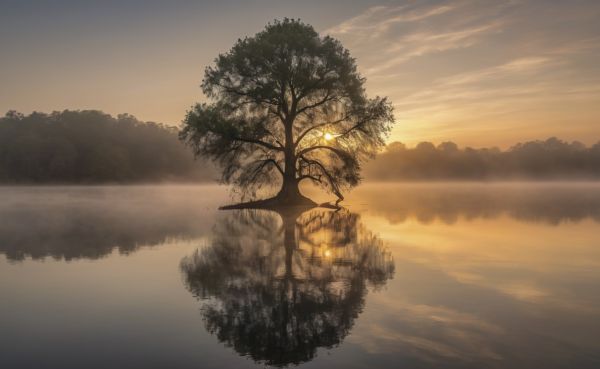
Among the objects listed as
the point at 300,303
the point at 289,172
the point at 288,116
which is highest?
the point at 288,116

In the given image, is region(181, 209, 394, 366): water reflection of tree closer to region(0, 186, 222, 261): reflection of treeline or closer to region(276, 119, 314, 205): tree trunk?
region(0, 186, 222, 261): reflection of treeline

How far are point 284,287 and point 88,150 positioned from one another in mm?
141308

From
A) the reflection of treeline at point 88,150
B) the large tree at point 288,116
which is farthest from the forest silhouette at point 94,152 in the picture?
the large tree at point 288,116

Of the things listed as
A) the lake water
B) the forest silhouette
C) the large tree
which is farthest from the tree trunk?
the forest silhouette

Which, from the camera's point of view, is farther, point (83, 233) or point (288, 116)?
point (288, 116)

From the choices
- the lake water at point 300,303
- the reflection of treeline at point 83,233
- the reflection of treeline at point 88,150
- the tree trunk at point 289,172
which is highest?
the reflection of treeline at point 88,150

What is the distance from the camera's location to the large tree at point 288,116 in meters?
40.5

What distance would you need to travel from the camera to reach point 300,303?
30.9 feet

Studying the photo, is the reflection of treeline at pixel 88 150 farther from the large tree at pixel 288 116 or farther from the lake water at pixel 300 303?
the lake water at pixel 300 303

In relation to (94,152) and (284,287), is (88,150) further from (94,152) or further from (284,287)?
(284,287)

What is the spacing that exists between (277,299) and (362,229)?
48.0 ft

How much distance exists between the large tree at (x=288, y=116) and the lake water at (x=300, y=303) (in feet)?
74.3

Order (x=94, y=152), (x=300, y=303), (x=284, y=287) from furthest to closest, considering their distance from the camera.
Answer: (x=94, y=152) → (x=284, y=287) → (x=300, y=303)

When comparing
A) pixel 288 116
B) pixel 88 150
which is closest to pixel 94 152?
pixel 88 150
